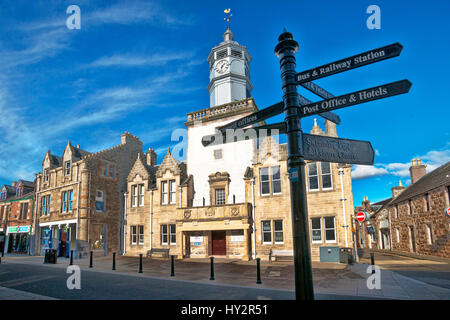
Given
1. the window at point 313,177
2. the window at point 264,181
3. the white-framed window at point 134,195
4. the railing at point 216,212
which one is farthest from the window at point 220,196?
the white-framed window at point 134,195

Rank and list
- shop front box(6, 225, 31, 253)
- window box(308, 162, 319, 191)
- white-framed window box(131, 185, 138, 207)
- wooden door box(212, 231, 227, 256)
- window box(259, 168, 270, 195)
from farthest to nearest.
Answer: shop front box(6, 225, 31, 253) < white-framed window box(131, 185, 138, 207) < wooden door box(212, 231, 227, 256) < window box(259, 168, 270, 195) < window box(308, 162, 319, 191)

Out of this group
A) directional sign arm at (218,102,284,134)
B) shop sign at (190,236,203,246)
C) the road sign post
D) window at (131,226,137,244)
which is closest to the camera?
the road sign post

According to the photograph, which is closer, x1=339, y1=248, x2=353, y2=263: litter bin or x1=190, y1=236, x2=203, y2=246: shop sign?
x1=339, y1=248, x2=353, y2=263: litter bin

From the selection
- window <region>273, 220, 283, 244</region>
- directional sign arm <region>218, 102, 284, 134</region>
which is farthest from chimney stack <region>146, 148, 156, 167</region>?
directional sign arm <region>218, 102, 284, 134</region>

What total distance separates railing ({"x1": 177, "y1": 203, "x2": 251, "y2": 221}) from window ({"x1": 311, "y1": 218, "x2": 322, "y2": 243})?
4681mm

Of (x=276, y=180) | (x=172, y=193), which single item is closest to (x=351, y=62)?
(x=276, y=180)

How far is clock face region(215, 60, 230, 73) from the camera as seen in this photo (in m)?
26.7

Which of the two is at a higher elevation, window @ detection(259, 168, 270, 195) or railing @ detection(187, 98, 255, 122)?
railing @ detection(187, 98, 255, 122)

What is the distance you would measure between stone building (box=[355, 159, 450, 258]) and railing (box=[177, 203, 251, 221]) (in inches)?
582

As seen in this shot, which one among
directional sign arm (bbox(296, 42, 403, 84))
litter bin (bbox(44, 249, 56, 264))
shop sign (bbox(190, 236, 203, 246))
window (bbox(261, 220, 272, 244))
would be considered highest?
directional sign arm (bbox(296, 42, 403, 84))

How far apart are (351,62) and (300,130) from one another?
1.25 metres

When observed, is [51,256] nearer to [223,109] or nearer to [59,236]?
[59,236]

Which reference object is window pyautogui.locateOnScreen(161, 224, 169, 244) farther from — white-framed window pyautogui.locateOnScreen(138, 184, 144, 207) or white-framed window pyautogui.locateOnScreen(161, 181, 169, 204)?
white-framed window pyautogui.locateOnScreen(138, 184, 144, 207)
